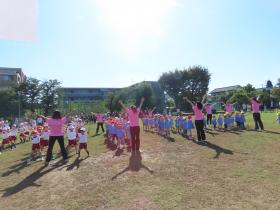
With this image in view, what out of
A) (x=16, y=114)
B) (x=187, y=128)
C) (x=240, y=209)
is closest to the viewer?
(x=240, y=209)

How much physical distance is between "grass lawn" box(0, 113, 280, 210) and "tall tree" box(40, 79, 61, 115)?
73.8 m

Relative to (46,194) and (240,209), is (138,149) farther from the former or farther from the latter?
(240,209)

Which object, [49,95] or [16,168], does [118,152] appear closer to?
[16,168]

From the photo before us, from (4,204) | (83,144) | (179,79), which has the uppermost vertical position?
(179,79)

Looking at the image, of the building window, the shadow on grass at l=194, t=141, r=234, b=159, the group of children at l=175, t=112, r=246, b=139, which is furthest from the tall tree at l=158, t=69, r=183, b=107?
the shadow on grass at l=194, t=141, r=234, b=159

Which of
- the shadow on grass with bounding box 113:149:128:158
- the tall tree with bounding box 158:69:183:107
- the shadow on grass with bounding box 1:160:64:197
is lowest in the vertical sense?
the shadow on grass with bounding box 1:160:64:197

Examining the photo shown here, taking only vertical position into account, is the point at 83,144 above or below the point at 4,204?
above

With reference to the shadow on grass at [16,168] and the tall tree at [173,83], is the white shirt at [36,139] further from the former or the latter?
the tall tree at [173,83]

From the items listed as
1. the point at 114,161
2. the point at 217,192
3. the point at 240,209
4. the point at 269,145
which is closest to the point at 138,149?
the point at 114,161

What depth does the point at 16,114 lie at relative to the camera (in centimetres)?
7956

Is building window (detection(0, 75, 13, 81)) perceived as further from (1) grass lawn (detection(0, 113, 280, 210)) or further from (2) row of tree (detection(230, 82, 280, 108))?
(1) grass lawn (detection(0, 113, 280, 210))

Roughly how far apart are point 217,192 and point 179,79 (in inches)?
2932

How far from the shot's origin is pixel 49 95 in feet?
286

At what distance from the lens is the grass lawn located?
841 cm
